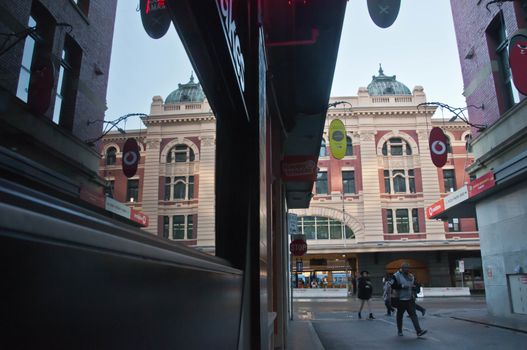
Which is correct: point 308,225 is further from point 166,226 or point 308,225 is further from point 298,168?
point 166,226

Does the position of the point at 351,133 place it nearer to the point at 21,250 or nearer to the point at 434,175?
the point at 434,175

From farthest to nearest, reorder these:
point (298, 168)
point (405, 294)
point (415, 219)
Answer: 1. point (415, 219)
2. point (405, 294)
3. point (298, 168)

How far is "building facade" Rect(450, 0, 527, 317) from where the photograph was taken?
1357cm

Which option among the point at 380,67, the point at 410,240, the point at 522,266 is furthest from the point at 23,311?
the point at 380,67

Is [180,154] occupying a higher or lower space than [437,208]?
lower

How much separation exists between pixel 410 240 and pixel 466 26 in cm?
2196

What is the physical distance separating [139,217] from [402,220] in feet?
123

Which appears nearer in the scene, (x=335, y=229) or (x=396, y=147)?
(x=335, y=229)

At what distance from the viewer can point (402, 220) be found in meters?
36.6

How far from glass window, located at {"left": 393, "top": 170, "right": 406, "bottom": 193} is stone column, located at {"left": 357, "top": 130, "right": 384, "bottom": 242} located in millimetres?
1569

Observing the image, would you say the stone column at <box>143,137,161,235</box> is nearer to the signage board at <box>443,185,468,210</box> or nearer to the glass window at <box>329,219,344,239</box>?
the signage board at <box>443,185,468,210</box>

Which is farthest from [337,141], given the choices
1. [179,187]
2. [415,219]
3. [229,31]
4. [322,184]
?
[415,219]

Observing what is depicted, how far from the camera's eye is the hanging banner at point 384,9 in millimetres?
6371

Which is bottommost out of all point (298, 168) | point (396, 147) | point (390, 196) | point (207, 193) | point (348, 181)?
point (207, 193)
